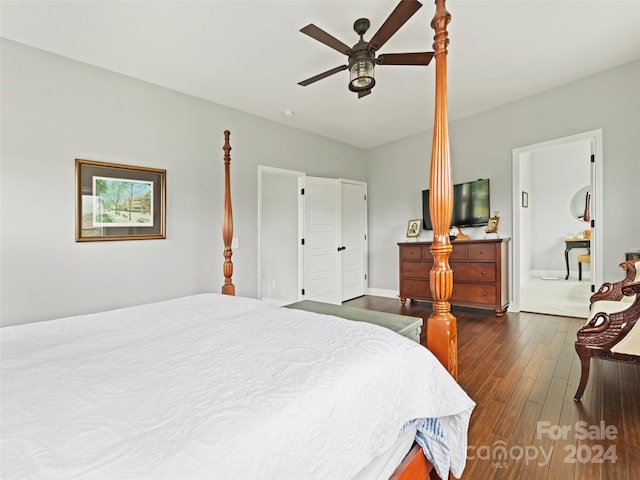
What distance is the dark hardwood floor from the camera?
1.57 metres

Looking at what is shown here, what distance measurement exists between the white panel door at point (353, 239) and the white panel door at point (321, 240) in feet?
0.81

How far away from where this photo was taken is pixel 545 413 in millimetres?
1989

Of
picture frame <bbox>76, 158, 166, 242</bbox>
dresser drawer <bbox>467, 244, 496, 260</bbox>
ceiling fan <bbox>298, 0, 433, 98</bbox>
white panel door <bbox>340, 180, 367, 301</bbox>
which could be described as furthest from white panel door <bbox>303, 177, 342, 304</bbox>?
ceiling fan <bbox>298, 0, 433, 98</bbox>

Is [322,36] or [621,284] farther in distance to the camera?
[621,284]

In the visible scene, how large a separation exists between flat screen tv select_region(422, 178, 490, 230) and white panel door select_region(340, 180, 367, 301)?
1680 millimetres

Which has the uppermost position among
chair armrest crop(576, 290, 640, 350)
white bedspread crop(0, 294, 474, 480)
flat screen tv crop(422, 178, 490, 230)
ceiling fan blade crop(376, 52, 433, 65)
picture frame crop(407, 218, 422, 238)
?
ceiling fan blade crop(376, 52, 433, 65)

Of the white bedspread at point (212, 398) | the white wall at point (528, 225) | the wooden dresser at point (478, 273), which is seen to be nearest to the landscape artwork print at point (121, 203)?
the white bedspread at point (212, 398)

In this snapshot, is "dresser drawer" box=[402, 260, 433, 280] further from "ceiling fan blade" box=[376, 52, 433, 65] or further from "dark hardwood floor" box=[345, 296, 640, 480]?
"ceiling fan blade" box=[376, 52, 433, 65]

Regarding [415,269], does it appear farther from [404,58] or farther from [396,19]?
[396,19]

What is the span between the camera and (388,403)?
1052 millimetres

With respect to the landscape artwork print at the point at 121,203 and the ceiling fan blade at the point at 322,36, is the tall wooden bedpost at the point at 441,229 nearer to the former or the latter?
the ceiling fan blade at the point at 322,36

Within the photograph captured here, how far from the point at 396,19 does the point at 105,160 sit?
2714mm

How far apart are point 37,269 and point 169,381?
249cm

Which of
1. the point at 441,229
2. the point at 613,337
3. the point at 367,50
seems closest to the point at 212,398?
the point at 441,229
